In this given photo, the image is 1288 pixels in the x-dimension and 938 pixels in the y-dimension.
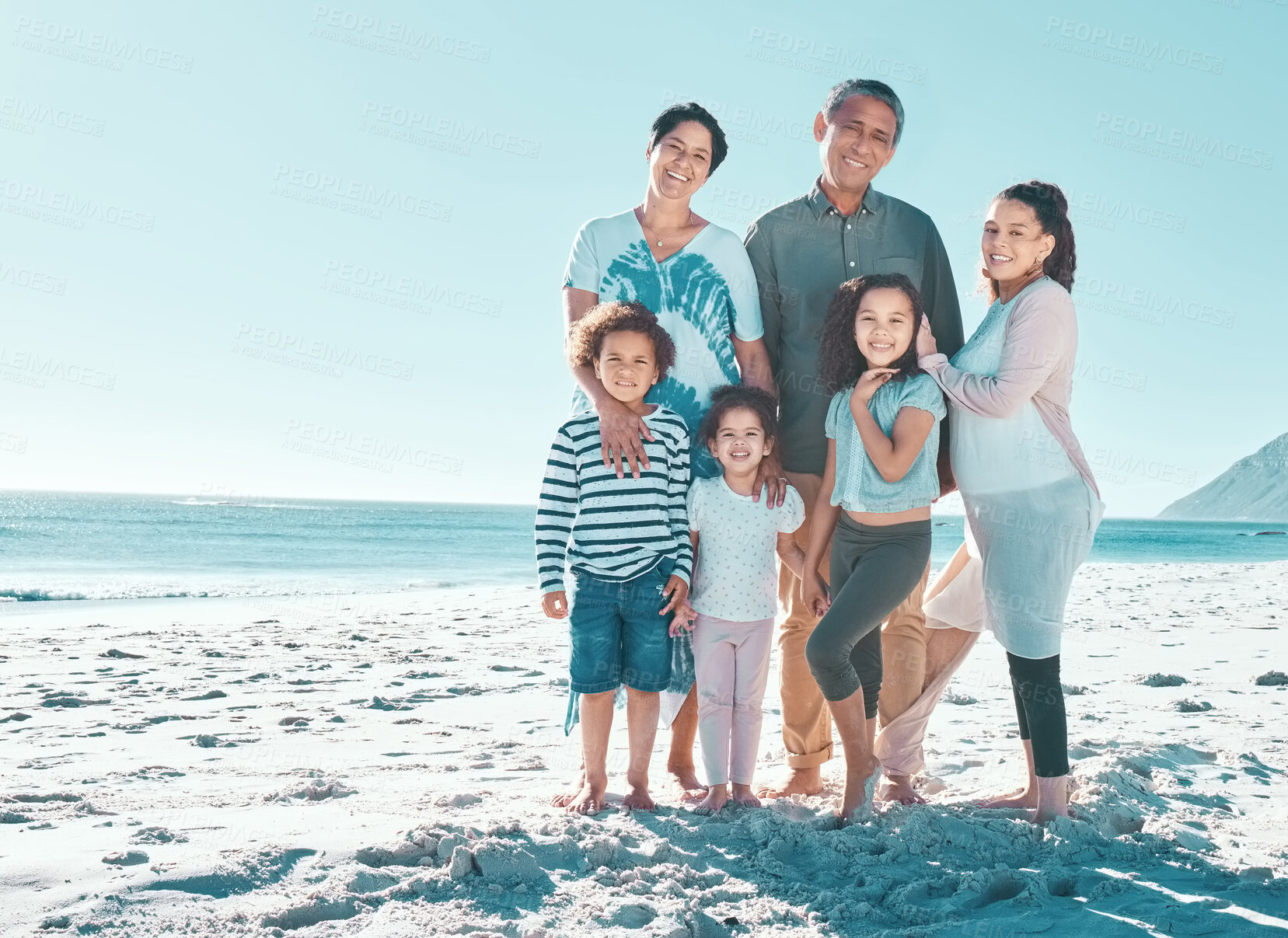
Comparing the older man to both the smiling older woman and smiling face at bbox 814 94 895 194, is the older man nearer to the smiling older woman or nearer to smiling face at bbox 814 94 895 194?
smiling face at bbox 814 94 895 194

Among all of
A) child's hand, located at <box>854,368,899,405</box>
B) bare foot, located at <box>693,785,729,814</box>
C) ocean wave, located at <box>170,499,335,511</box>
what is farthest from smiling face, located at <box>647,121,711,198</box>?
ocean wave, located at <box>170,499,335,511</box>

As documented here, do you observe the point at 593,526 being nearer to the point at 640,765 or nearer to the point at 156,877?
the point at 640,765

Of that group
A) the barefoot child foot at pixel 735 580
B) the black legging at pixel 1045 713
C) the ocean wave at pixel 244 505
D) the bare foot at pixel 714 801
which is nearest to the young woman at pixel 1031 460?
the black legging at pixel 1045 713

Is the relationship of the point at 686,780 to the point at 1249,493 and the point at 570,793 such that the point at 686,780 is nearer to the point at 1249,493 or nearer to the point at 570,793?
the point at 570,793

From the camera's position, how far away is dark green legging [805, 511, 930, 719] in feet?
8.84

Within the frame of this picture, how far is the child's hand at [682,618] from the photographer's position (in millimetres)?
2924

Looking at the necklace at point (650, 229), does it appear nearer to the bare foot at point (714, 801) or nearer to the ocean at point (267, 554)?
the bare foot at point (714, 801)

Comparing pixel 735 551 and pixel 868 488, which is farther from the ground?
pixel 868 488

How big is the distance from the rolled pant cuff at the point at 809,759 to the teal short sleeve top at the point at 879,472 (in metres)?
1.01

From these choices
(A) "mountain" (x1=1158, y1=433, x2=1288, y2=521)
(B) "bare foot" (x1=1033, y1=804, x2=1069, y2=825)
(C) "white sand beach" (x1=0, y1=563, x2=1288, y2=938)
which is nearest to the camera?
(C) "white sand beach" (x1=0, y1=563, x2=1288, y2=938)

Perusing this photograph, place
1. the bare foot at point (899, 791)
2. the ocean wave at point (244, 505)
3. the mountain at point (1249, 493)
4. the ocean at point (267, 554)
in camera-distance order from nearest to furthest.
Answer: the bare foot at point (899, 791) < the ocean at point (267, 554) < the ocean wave at point (244, 505) < the mountain at point (1249, 493)

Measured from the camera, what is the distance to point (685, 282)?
3.14m

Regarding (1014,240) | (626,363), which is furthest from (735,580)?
(1014,240)

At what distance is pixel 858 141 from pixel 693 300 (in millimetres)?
850
